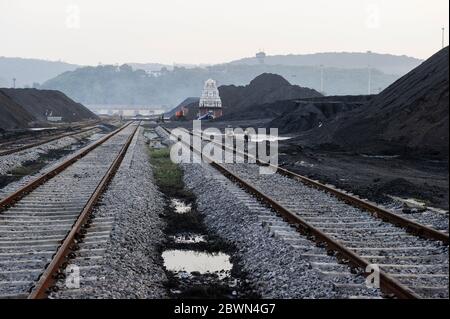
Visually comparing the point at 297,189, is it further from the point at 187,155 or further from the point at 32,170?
the point at 187,155

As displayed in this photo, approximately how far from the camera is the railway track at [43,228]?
28.1ft

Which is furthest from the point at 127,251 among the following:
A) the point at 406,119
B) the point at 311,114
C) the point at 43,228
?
Answer: the point at 311,114

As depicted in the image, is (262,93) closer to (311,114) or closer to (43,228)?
(311,114)

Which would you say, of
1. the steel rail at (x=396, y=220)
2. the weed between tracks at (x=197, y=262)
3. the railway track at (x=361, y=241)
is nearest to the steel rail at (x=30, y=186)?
the weed between tracks at (x=197, y=262)

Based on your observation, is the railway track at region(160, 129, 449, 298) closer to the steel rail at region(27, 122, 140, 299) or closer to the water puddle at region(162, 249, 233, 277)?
the water puddle at region(162, 249, 233, 277)

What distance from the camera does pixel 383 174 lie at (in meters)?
21.8

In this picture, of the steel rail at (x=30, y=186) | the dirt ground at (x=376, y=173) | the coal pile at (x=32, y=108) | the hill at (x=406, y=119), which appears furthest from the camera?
the coal pile at (x=32, y=108)

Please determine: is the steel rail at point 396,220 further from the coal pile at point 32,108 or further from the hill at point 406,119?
the coal pile at point 32,108

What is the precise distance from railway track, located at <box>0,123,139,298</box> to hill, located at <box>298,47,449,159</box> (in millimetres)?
13218

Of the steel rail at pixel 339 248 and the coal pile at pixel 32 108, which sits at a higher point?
the coal pile at pixel 32 108

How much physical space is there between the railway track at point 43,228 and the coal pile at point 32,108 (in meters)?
46.3

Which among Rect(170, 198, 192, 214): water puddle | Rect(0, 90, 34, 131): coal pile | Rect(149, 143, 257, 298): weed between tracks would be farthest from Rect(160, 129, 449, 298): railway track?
Rect(0, 90, 34, 131): coal pile

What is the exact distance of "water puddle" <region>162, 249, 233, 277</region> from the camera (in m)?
10.3

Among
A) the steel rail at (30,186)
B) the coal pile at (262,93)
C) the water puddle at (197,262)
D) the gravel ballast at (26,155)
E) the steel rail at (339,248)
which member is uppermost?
the coal pile at (262,93)
